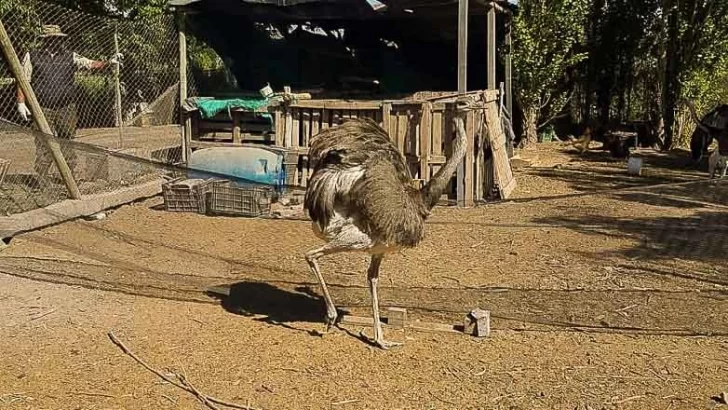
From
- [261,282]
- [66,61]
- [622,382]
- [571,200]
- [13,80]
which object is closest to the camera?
[622,382]

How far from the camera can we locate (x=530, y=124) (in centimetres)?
1817

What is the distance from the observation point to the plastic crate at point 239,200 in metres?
9.88

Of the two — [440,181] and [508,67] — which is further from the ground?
[508,67]

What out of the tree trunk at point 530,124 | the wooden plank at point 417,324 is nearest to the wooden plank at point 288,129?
the wooden plank at point 417,324

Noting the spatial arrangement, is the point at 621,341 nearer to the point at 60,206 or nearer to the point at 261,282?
the point at 261,282

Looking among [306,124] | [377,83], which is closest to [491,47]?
[377,83]

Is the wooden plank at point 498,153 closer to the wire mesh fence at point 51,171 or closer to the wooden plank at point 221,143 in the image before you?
the wooden plank at point 221,143

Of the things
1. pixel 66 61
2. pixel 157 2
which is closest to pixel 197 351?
pixel 66 61

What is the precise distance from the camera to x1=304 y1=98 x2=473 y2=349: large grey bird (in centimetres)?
552

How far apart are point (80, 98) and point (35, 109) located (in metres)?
1.95

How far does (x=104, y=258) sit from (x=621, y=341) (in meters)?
4.68

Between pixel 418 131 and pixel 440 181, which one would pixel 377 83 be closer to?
pixel 418 131

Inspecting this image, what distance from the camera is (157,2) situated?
57.1 feet

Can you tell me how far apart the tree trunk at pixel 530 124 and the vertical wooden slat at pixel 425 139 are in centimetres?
746
